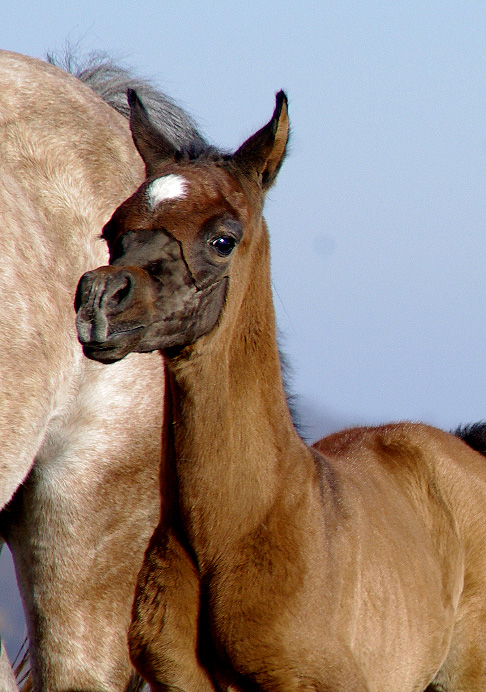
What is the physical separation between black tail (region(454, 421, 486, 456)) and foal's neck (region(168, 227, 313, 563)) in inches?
68.5

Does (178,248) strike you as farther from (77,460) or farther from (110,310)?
(77,460)

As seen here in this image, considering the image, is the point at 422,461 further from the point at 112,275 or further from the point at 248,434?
the point at 112,275

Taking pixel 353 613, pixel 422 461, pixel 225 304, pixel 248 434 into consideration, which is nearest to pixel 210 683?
pixel 353 613

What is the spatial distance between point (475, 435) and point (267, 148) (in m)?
2.15

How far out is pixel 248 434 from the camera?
3057mm

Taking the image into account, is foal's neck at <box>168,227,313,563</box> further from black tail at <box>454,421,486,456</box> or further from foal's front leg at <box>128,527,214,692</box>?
black tail at <box>454,421,486,456</box>

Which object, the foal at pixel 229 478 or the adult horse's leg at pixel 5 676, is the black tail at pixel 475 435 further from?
the adult horse's leg at pixel 5 676

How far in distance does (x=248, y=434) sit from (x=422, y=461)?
4.33ft

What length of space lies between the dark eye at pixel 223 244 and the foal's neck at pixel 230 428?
0.17 m

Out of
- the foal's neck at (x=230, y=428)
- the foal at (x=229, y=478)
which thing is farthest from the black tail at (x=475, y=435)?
the foal's neck at (x=230, y=428)

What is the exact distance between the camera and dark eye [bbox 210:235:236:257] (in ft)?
9.30

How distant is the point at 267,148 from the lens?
3016 millimetres

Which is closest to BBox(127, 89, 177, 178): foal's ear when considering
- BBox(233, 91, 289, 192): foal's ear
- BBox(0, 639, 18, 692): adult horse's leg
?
BBox(233, 91, 289, 192): foal's ear

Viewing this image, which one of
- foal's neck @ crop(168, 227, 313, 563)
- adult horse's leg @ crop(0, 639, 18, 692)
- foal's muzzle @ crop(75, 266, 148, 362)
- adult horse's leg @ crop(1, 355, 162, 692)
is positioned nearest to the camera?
foal's muzzle @ crop(75, 266, 148, 362)
